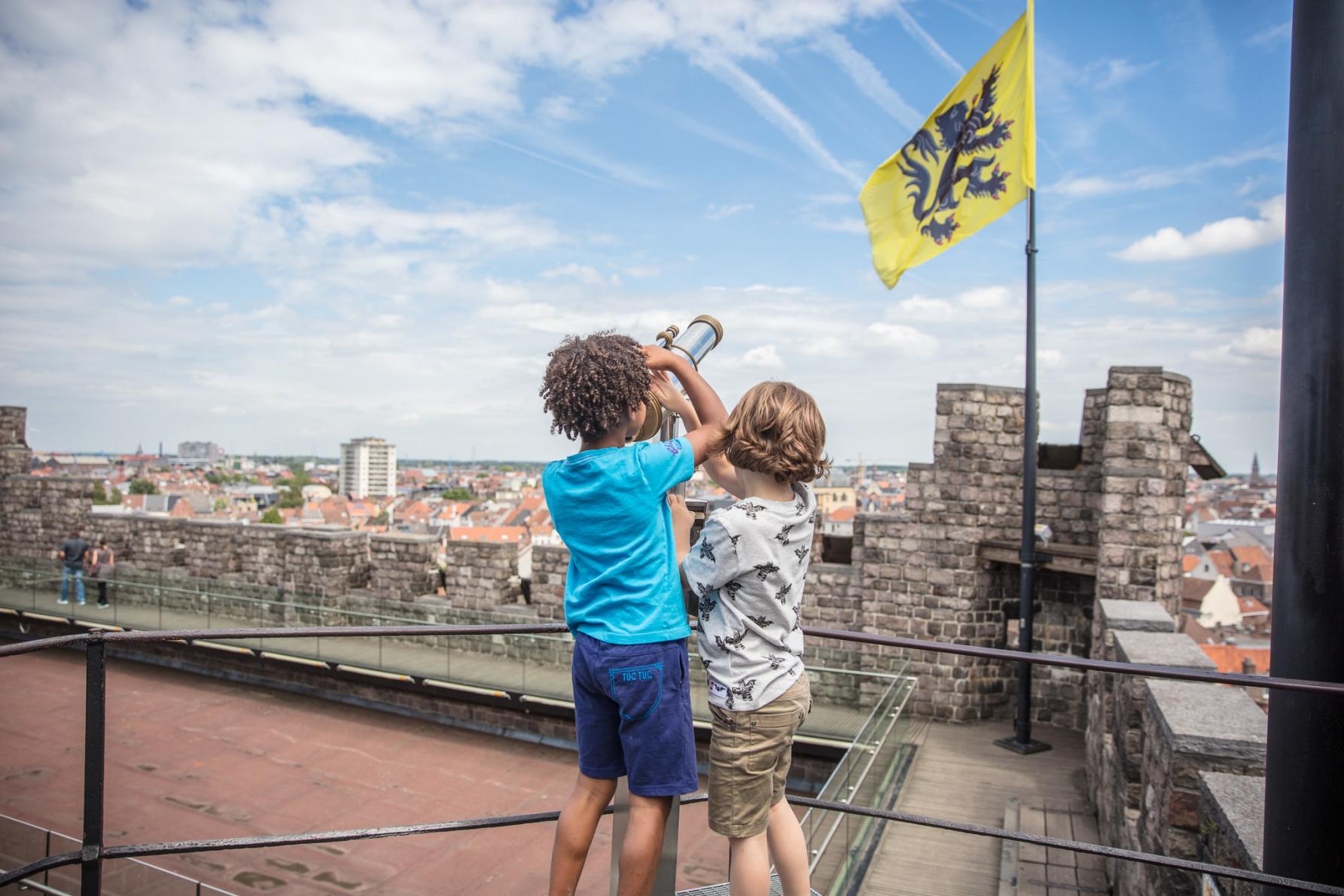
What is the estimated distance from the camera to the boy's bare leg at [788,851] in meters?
1.89

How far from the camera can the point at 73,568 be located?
1155 centimetres

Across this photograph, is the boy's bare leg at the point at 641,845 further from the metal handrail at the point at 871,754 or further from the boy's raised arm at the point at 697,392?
the metal handrail at the point at 871,754

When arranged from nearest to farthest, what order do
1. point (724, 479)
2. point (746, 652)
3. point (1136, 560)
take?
1. point (746, 652)
2. point (724, 479)
3. point (1136, 560)

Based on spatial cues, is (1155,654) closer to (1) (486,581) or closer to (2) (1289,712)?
(2) (1289,712)

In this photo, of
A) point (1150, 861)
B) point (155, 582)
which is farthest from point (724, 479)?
point (155, 582)

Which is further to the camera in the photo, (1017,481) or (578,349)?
(1017,481)

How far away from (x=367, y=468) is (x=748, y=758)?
164379 millimetres

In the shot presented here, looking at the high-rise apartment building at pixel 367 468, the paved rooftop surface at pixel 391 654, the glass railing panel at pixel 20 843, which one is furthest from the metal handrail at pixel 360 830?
the high-rise apartment building at pixel 367 468

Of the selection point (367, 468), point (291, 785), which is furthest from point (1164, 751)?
point (367, 468)

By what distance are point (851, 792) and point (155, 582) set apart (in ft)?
32.1

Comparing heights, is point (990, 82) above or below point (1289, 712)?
above

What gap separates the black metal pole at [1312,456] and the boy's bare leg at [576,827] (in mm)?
1389

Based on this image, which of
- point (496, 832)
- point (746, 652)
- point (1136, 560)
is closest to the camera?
point (746, 652)

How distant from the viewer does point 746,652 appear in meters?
1.76
